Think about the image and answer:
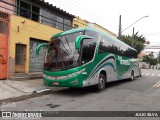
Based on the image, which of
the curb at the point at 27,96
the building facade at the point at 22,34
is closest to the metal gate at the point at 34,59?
the building facade at the point at 22,34

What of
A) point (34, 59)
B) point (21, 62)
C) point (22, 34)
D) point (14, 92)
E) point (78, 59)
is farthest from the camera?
point (34, 59)

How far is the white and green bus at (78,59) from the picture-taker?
9.80 meters

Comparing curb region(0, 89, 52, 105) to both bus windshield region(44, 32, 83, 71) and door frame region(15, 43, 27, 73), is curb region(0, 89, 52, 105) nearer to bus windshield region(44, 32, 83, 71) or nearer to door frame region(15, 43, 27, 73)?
bus windshield region(44, 32, 83, 71)

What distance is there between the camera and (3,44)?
13008mm

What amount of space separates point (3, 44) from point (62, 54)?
486 cm

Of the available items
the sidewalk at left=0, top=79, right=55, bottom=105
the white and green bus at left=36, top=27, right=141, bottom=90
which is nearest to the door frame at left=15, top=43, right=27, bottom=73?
the sidewalk at left=0, top=79, right=55, bottom=105

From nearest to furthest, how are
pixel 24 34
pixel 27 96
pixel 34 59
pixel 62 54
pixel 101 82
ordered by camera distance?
Result: pixel 27 96 < pixel 62 54 < pixel 101 82 < pixel 24 34 < pixel 34 59

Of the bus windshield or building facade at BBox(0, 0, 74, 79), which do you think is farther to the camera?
building facade at BBox(0, 0, 74, 79)

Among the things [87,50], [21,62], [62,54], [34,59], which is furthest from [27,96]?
[34,59]

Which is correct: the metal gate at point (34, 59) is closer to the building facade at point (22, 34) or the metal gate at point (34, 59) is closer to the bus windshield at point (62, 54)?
the building facade at point (22, 34)

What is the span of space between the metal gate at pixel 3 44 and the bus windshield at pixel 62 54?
142 inches

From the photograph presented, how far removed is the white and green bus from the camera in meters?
9.80

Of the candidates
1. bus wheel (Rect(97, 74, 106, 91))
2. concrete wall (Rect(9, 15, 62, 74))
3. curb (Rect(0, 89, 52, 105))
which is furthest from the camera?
concrete wall (Rect(9, 15, 62, 74))

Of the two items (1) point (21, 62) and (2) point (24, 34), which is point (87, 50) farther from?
(1) point (21, 62)
